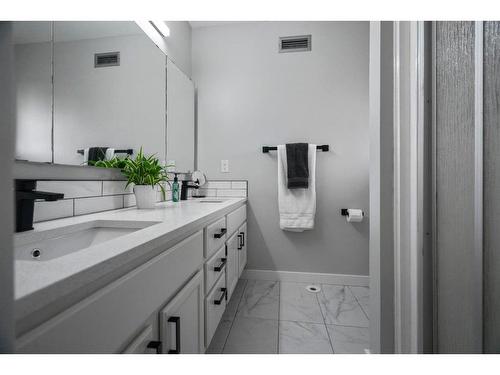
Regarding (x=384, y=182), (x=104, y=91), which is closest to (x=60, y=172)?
(x=104, y=91)

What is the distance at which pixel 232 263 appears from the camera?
4.84 ft

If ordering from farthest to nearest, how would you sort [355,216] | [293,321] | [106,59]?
[355,216], [293,321], [106,59]

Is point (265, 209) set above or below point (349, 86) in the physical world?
below

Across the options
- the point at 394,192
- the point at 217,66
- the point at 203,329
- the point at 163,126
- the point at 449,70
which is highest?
the point at 217,66

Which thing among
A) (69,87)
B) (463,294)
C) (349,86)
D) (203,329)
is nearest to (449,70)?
(463,294)

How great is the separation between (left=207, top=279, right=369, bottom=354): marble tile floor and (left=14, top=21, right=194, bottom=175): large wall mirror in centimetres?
120

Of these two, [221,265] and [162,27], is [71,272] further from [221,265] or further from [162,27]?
[162,27]

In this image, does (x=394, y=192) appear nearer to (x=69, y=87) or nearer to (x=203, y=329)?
(x=203, y=329)

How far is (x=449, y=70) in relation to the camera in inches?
23.8

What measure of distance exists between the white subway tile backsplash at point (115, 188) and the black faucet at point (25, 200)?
16.6 inches

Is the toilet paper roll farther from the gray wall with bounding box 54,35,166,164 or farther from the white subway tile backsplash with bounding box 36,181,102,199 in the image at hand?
the white subway tile backsplash with bounding box 36,181,102,199

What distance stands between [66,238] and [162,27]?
61.5 inches

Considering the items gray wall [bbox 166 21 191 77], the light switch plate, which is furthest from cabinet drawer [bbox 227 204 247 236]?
gray wall [bbox 166 21 191 77]
